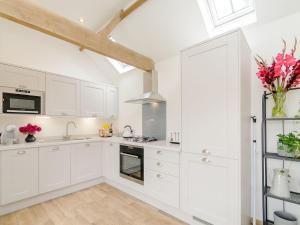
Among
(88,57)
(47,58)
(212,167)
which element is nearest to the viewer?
(212,167)

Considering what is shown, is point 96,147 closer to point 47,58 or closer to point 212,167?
point 47,58

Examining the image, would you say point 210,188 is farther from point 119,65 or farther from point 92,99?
point 119,65

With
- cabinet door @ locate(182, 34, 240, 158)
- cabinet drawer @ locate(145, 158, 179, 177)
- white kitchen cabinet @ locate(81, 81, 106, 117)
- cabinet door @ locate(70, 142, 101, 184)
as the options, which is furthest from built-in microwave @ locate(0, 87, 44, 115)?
cabinet door @ locate(182, 34, 240, 158)

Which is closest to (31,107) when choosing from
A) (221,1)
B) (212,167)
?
(212,167)

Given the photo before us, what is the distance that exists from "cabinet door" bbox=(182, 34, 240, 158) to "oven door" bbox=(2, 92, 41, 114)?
2.49 metres

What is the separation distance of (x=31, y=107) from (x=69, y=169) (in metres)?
1.25

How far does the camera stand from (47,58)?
3242mm

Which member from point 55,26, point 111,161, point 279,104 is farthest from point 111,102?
point 279,104

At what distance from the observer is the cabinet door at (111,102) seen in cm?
386

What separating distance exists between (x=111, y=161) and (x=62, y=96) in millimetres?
1579

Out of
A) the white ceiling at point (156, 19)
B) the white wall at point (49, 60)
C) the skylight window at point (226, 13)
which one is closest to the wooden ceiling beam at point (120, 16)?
the white ceiling at point (156, 19)

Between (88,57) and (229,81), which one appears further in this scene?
(88,57)

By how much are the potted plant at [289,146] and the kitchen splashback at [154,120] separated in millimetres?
1798

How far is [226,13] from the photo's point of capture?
225 centimetres
